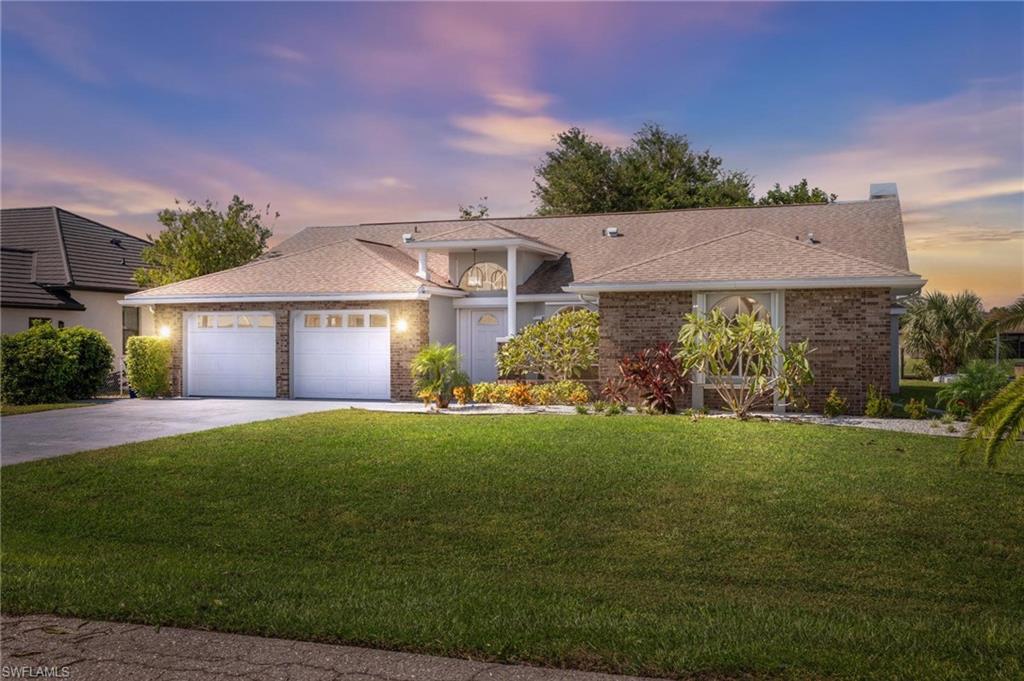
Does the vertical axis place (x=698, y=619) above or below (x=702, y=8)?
below

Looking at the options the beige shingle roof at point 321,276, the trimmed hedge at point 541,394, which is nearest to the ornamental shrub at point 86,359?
the beige shingle roof at point 321,276

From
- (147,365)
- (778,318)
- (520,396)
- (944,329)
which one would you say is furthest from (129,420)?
(944,329)

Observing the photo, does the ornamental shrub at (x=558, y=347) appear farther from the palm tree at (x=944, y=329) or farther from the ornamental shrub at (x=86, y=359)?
the palm tree at (x=944, y=329)

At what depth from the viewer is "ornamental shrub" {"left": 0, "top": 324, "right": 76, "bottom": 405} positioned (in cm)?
2195

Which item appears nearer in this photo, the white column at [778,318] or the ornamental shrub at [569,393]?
the white column at [778,318]

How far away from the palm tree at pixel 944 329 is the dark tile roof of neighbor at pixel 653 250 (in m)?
9.64

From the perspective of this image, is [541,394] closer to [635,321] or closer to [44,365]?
[635,321]

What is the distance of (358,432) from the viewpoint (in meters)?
14.6

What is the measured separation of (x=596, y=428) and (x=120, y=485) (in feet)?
24.4

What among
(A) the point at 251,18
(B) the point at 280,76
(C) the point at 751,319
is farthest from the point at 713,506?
(B) the point at 280,76

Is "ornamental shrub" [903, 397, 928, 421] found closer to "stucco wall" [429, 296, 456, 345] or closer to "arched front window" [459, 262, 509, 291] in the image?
"arched front window" [459, 262, 509, 291]

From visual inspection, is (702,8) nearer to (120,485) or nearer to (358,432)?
(358,432)

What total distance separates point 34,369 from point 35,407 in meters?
1.89

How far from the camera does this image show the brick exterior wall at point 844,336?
57.9ft
